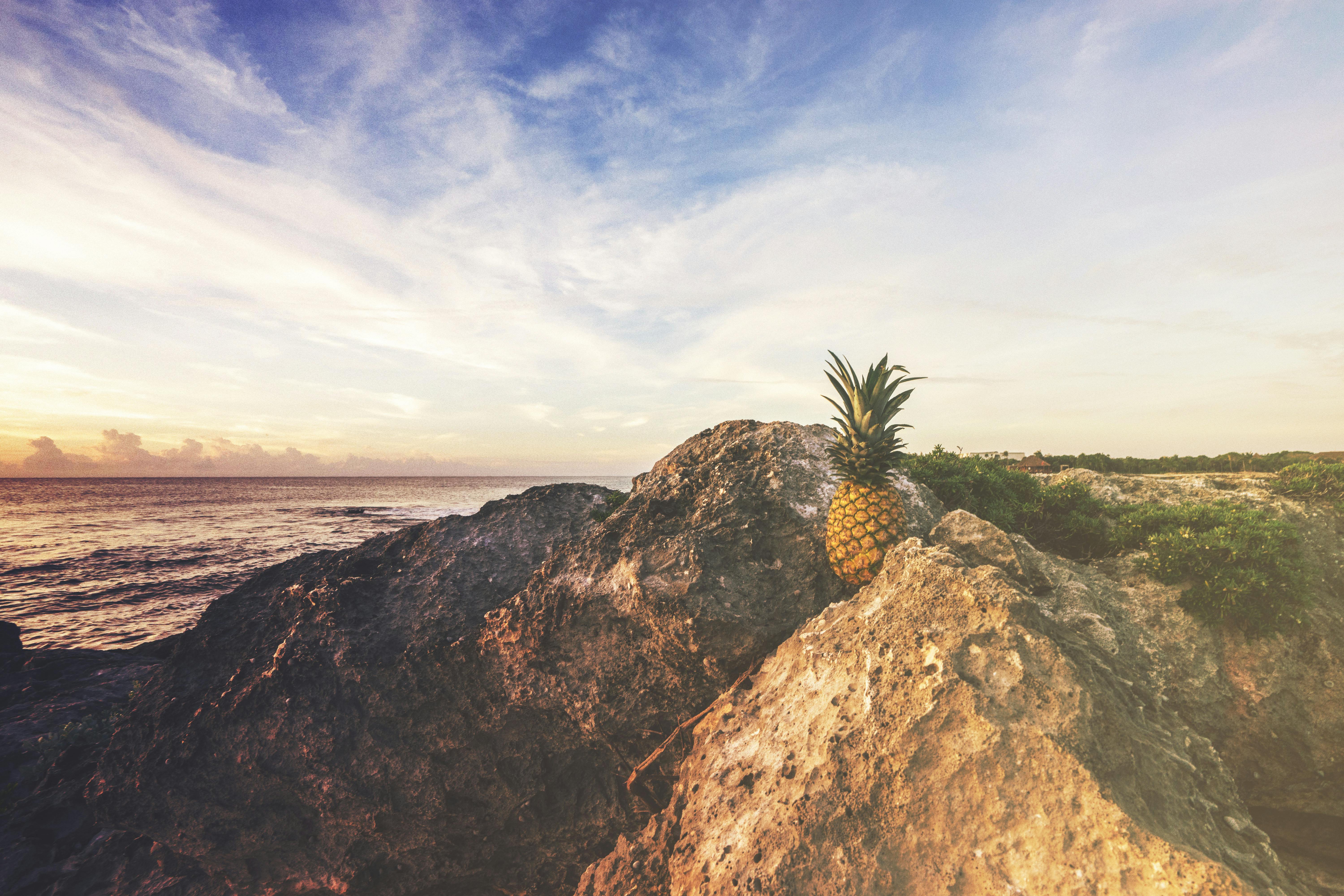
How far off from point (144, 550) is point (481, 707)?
32.4 m

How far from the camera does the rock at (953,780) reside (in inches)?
97.2

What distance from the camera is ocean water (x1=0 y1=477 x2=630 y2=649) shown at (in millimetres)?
15992

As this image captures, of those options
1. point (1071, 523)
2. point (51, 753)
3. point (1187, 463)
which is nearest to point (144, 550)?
point (51, 753)

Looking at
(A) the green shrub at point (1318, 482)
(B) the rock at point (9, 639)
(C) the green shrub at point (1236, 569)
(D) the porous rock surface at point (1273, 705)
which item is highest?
(A) the green shrub at point (1318, 482)

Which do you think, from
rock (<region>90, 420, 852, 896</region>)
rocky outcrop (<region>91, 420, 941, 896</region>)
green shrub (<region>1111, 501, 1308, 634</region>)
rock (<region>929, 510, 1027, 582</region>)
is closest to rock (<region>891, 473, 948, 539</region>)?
rocky outcrop (<region>91, 420, 941, 896</region>)

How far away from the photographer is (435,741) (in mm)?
4914

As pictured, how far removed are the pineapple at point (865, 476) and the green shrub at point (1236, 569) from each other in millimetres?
3541

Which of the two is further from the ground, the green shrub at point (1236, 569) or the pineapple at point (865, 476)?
the pineapple at point (865, 476)

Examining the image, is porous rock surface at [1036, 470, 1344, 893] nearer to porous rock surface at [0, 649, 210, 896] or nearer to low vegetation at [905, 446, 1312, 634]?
low vegetation at [905, 446, 1312, 634]

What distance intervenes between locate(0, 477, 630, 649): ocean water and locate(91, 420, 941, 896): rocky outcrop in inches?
133

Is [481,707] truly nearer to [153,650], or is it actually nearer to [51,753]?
[51,753]

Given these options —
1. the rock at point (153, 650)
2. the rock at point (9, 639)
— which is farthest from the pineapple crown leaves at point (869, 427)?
the rock at point (9, 639)

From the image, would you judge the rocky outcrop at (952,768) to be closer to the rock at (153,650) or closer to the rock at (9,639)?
the rock at (153,650)

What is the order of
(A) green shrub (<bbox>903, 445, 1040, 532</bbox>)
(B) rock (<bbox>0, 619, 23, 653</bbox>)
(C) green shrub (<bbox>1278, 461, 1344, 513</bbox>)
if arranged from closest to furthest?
(A) green shrub (<bbox>903, 445, 1040, 532</bbox>)
(C) green shrub (<bbox>1278, 461, 1344, 513</bbox>)
(B) rock (<bbox>0, 619, 23, 653</bbox>)
